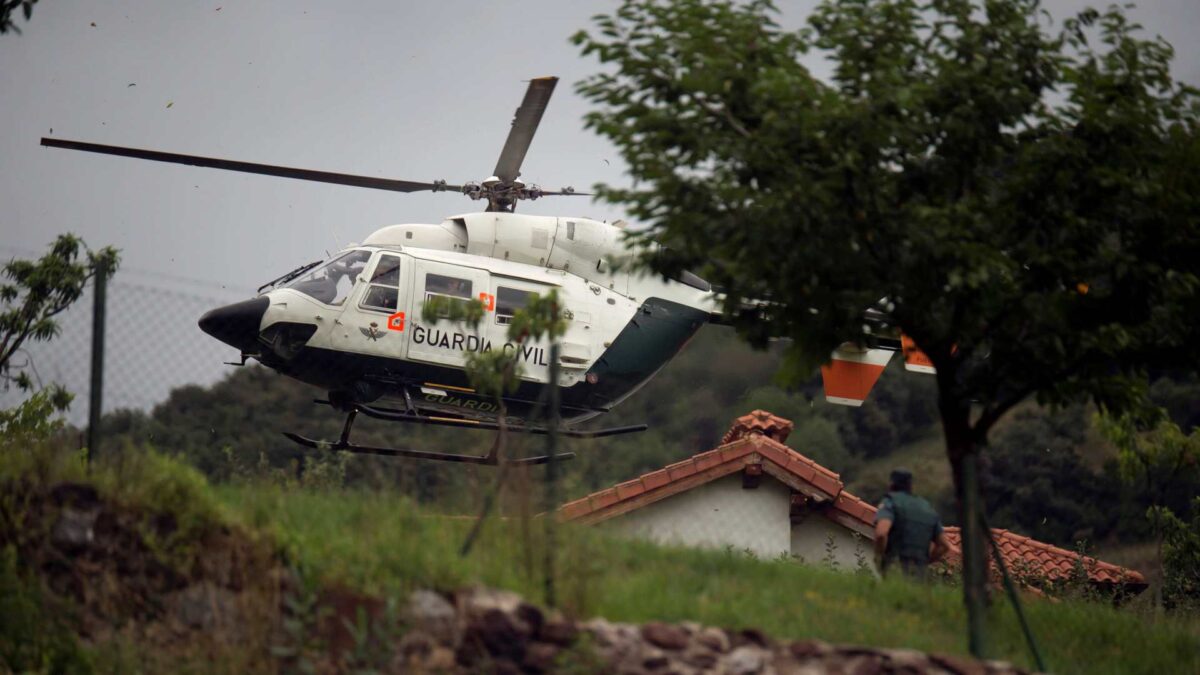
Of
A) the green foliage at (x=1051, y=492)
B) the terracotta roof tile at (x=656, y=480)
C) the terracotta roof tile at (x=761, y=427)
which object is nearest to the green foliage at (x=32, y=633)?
the terracotta roof tile at (x=656, y=480)

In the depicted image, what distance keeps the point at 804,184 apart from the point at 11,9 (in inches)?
252

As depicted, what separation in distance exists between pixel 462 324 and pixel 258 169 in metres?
3.20

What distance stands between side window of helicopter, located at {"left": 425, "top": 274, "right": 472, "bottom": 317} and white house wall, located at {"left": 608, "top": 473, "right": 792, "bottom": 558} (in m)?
4.32

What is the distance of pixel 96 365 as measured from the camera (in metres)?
9.12

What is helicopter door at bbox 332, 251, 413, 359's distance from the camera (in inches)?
645

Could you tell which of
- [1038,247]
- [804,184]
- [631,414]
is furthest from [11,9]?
[631,414]

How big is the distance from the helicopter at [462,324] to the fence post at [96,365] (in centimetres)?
668

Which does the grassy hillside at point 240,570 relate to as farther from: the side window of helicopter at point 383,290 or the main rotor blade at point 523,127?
the main rotor blade at point 523,127

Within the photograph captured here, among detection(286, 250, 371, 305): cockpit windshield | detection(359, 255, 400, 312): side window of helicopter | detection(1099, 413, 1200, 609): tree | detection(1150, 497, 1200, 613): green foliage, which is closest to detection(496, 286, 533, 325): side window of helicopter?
detection(359, 255, 400, 312): side window of helicopter

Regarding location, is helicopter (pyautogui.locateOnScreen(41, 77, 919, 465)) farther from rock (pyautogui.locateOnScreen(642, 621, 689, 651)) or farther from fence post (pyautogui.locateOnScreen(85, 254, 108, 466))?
rock (pyautogui.locateOnScreen(642, 621, 689, 651))

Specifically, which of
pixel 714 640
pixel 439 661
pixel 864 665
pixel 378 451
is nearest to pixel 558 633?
pixel 439 661

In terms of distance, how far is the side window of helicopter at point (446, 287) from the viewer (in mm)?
16656

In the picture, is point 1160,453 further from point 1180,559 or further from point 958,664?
point 958,664

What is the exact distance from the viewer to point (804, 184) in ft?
29.2
